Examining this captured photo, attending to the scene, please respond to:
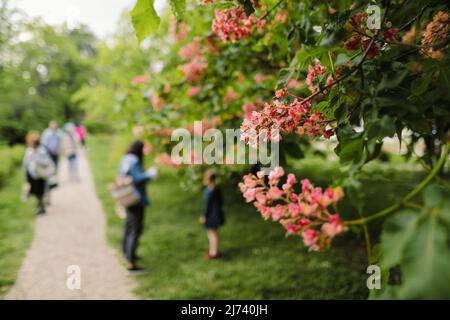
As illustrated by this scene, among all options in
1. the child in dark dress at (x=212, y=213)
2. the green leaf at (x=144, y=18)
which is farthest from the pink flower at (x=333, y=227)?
the child in dark dress at (x=212, y=213)

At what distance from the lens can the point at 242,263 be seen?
5648 mm

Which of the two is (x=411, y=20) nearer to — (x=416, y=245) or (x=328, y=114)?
(x=328, y=114)

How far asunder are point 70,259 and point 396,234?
617 centimetres

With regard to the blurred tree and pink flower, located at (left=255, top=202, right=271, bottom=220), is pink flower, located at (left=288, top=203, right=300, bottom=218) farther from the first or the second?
the blurred tree

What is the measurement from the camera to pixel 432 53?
1.83m

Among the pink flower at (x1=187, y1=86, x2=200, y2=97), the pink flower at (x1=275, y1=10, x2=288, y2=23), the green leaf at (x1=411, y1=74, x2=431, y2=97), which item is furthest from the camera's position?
the pink flower at (x1=187, y1=86, x2=200, y2=97)

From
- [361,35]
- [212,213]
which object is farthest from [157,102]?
[361,35]

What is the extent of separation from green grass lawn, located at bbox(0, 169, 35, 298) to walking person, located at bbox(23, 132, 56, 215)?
2.48ft

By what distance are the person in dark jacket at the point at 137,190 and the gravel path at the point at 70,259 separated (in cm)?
34

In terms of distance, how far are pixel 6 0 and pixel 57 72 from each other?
30.3 meters

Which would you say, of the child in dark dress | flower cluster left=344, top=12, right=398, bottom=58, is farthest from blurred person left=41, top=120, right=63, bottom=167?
flower cluster left=344, top=12, right=398, bottom=58

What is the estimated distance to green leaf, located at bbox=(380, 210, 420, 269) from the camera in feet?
2.79

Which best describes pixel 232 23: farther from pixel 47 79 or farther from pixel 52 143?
pixel 47 79
